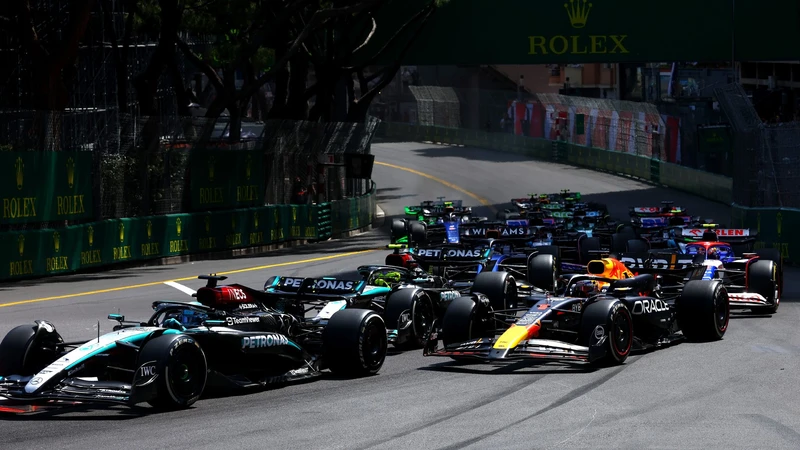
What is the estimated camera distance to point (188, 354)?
36.5 feet

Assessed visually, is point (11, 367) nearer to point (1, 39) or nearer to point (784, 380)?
point (784, 380)

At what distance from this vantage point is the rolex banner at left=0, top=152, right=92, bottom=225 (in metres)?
24.1

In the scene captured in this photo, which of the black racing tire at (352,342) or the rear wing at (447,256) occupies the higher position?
the rear wing at (447,256)

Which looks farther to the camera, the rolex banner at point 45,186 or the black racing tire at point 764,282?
the rolex banner at point 45,186

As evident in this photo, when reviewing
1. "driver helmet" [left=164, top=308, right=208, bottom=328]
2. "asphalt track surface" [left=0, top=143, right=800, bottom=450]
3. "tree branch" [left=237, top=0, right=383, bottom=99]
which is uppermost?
"tree branch" [left=237, top=0, right=383, bottom=99]

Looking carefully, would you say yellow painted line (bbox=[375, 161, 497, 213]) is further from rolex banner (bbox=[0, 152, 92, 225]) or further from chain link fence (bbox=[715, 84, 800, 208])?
rolex banner (bbox=[0, 152, 92, 225])

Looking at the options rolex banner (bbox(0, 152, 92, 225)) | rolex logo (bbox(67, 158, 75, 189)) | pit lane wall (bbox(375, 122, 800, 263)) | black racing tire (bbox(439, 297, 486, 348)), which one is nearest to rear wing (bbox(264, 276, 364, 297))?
black racing tire (bbox(439, 297, 486, 348))

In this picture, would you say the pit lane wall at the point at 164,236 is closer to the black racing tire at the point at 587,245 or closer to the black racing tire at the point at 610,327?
the black racing tire at the point at 587,245

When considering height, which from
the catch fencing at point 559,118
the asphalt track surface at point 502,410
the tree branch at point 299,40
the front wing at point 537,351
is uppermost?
the tree branch at point 299,40

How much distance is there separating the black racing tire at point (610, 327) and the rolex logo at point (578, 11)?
87.6ft

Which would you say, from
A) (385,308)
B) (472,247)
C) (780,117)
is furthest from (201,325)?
(780,117)

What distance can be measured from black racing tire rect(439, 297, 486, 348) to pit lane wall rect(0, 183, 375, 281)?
12592 millimetres

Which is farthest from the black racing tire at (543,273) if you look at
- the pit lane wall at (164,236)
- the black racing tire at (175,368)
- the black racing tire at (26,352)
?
the pit lane wall at (164,236)

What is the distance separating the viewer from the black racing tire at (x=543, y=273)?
18.7 m
